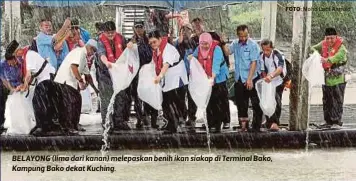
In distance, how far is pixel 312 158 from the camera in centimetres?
769

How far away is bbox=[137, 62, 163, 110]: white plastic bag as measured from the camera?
7.76 metres

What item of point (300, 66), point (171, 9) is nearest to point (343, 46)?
point (300, 66)

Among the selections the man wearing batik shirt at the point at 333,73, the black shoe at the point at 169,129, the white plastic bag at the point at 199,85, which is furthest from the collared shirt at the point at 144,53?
the man wearing batik shirt at the point at 333,73

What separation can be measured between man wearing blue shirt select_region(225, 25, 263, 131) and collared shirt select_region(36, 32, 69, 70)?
5.01 feet

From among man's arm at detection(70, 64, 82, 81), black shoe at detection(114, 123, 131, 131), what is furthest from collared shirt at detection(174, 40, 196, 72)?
man's arm at detection(70, 64, 82, 81)

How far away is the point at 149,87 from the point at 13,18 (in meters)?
1.41

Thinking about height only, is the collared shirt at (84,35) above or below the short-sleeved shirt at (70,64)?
above

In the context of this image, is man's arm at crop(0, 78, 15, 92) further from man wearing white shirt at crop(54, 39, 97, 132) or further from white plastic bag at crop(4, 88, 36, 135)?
man wearing white shirt at crop(54, 39, 97, 132)

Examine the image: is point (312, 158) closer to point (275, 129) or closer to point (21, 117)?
point (275, 129)

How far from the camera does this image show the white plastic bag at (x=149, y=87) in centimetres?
776

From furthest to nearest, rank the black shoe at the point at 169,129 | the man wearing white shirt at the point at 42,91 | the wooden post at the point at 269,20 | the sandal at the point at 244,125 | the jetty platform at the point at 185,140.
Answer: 1. the wooden post at the point at 269,20
2. the sandal at the point at 244,125
3. the black shoe at the point at 169,129
4. the man wearing white shirt at the point at 42,91
5. the jetty platform at the point at 185,140

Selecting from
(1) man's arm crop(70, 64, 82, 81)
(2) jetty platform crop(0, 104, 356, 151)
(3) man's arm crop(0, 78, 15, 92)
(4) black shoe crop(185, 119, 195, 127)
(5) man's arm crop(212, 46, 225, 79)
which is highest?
(5) man's arm crop(212, 46, 225, 79)

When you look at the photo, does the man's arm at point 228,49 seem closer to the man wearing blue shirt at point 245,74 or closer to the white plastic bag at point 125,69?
the man wearing blue shirt at point 245,74

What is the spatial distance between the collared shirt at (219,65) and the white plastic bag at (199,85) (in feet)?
0.31
